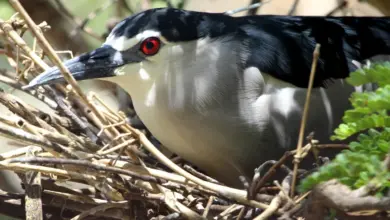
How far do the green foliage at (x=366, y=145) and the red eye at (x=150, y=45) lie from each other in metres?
0.40

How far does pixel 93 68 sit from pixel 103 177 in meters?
0.18

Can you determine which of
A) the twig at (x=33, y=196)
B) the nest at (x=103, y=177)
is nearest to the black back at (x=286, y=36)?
the nest at (x=103, y=177)

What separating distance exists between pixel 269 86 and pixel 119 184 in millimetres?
289

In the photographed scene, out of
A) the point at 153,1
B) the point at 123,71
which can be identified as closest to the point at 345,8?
the point at 153,1

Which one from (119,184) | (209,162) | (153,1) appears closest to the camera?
(119,184)

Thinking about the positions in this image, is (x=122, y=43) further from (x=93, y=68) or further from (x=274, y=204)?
(x=274, y=204)

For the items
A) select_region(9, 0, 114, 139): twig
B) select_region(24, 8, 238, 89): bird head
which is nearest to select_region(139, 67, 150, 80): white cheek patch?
select_region(24, 8, 238, 89): bird head

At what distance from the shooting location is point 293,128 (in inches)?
42.1

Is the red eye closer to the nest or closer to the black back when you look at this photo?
the black back

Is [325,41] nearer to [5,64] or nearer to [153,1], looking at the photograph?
[153,1]

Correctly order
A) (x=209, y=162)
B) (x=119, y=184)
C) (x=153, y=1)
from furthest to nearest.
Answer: (x=153, y=1) → (x=209, y=162) → (x=119, y=184)

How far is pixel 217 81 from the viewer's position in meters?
1.07

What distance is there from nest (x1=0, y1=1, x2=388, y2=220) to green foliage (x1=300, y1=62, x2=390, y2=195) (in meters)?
0.11

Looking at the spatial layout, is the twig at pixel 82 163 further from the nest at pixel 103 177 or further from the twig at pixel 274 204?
the twig at pixel 274 204
